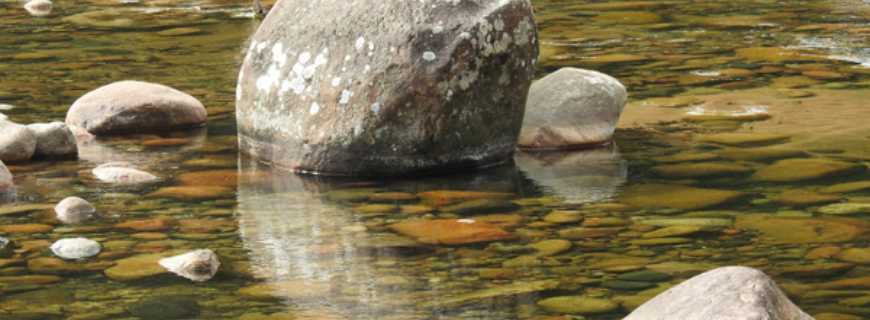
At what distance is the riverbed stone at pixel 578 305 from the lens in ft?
14.4

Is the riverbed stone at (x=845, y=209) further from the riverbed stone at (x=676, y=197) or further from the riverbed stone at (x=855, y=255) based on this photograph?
the riverbed stone at (x=855, y=255)

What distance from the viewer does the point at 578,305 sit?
14.6ft

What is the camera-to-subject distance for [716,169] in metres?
6.43

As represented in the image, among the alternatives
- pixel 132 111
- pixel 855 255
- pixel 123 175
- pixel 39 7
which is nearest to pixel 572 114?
pixel 123 175

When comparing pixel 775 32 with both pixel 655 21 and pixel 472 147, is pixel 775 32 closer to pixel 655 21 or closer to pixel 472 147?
pixel 655 21

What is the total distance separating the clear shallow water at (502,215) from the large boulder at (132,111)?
5.4 inches

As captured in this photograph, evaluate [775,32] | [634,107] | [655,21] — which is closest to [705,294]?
[634,107]

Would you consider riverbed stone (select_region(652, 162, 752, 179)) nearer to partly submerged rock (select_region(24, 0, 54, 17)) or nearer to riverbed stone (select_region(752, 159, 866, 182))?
A: riverbed stone (select_region(752, 159, 866, 182))

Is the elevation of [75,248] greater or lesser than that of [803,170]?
greater

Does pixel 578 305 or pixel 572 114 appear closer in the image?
pixel 578 305

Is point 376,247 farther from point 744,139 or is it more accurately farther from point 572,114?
point 744,139

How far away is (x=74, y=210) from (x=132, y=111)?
1.91 m

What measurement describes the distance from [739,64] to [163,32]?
15.9ft

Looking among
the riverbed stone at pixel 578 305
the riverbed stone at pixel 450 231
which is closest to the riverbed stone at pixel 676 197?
the riverbed stone at pixel 450 231
